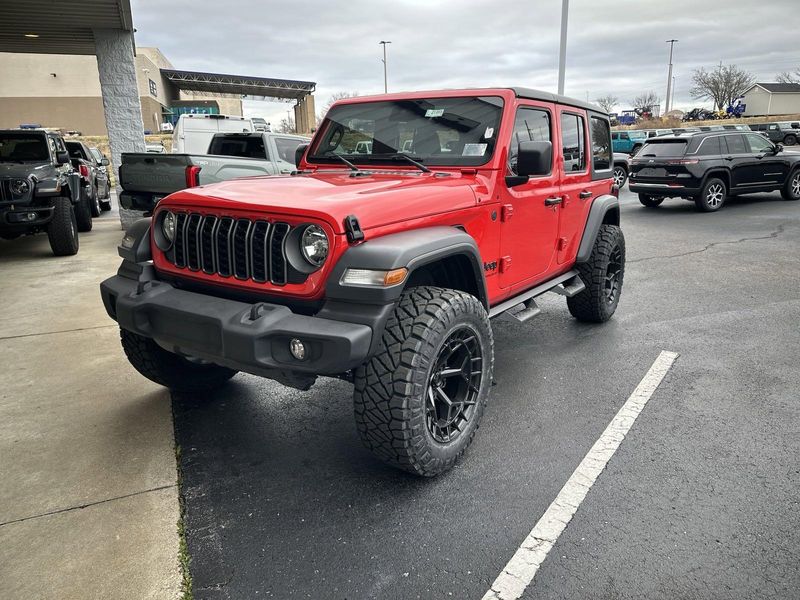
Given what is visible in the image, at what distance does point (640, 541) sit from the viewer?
2432mm

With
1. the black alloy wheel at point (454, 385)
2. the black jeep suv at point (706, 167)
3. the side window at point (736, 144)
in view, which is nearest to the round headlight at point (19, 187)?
the black alloy wheel at point (454, 385)

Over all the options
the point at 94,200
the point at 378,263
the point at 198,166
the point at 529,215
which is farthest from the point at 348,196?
A: the point at 94,200

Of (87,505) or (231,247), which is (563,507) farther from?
(87,505)

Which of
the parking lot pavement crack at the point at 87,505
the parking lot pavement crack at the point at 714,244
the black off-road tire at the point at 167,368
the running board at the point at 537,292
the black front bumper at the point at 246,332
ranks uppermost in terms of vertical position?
the black front bumper at the point at 246,332

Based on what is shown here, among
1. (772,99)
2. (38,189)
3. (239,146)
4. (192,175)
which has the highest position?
(772,99)

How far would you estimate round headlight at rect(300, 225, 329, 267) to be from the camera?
8.46ft

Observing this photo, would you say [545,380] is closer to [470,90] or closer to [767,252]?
[470,90]

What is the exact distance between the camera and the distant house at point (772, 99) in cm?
7025

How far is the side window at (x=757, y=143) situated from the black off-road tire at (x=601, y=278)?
33.7 ft

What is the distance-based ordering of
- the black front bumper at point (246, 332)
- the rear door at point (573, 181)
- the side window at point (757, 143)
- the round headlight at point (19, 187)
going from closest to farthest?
1. the black front bumper at point (246, 332)
2. the rear door at point (573, 181)
3. the round headlight at point (19, 187)
4. the side window at point (757, 143)

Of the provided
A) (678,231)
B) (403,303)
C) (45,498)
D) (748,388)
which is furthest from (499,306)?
(678,231)

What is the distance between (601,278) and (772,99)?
270 ft

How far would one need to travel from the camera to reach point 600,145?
515 cm

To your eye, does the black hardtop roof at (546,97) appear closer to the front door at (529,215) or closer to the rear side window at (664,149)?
the front door at (529,215)
